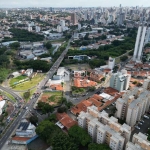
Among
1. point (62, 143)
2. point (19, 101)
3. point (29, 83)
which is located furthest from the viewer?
point (29, 83)

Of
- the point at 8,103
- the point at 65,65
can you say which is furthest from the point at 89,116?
the point at 65,65

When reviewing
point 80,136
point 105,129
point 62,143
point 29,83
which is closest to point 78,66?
point 29,83

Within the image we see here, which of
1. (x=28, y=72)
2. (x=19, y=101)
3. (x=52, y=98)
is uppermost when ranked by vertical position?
(x=28, y=72)

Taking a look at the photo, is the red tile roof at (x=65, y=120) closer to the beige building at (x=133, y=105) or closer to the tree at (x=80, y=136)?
the tree at (x=80, y=136)

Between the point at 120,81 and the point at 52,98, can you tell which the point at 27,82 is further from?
the point at 120,81

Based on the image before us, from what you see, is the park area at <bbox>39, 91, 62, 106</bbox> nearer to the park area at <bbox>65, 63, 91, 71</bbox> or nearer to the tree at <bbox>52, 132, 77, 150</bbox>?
the tree at <bbox>52, 132, 77, 150</bbox>

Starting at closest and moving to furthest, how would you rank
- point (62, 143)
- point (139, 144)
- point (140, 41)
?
point (139, 144) → point (62, 143) → point (140, 41)
